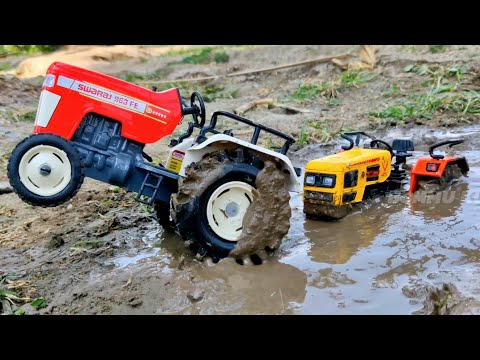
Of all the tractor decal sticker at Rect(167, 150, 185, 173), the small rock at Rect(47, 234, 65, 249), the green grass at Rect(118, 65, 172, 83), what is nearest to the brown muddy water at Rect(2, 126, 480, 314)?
the small rock at Rect(47, 234, 65, 249)

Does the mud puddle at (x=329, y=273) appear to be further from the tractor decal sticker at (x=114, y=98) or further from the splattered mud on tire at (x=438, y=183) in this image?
the tractor decal sticker at (x=114, y=98)

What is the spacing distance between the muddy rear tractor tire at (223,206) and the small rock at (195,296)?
565 millimetres

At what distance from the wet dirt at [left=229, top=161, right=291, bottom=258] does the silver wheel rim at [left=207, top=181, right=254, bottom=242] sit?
0.06m

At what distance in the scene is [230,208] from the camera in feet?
15.7

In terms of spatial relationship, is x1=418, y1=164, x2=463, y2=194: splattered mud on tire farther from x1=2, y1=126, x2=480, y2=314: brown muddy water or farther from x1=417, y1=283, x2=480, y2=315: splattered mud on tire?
x1=417, y1=283, x2=480, y2=315: splattered mud on tire

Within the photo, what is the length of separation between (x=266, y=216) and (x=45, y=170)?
1.87m

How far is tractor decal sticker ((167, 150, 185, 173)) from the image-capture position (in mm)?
5219

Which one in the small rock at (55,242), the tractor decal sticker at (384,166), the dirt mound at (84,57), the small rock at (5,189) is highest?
the dirt mound at (84,57)

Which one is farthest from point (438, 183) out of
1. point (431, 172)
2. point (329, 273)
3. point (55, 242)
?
point (55, 242)

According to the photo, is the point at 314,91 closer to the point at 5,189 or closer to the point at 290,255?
the point at 5,189

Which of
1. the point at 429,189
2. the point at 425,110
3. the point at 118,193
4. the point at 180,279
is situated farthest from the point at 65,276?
the point at 425,110

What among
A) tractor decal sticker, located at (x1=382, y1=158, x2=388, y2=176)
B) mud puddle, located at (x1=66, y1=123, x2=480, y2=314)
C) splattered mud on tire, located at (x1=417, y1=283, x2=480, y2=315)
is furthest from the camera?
tractor decal sticker, located at (x1=382, y1=158, x2=388, y2=176)

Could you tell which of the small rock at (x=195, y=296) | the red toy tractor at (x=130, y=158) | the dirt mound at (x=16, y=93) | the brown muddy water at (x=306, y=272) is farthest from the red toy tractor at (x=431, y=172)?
the dirt mound at (x=16, y=93)

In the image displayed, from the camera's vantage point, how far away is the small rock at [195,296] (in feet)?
13.3
